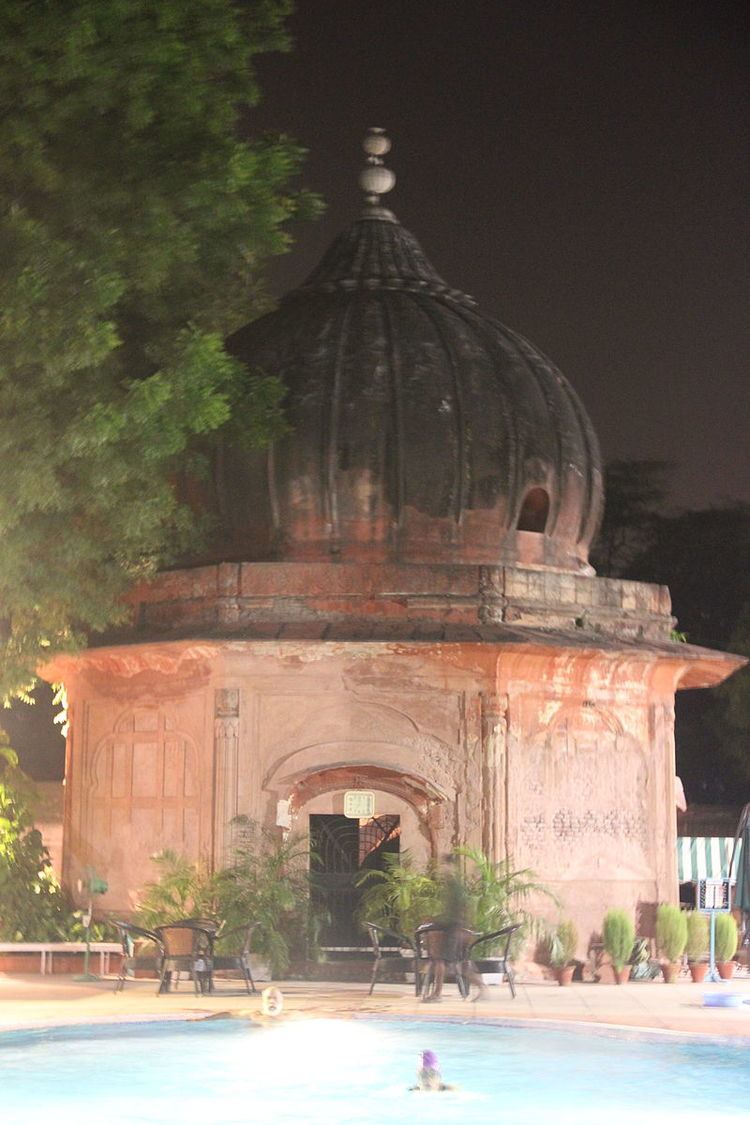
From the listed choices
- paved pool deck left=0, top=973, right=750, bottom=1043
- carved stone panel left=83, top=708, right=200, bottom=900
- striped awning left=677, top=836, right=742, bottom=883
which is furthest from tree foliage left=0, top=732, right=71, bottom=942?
striped awning left=677, top=836, right=742, bottom=883

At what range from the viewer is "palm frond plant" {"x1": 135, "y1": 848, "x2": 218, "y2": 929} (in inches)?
709

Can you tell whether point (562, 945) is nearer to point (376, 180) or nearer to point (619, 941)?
point (619, 941)

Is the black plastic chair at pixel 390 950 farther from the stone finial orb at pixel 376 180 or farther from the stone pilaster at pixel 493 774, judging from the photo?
the stone finial orb at pixel 376 180

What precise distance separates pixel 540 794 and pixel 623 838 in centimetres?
126

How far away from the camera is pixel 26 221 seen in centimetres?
1555

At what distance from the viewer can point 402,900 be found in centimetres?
1777

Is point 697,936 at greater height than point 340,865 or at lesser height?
lesser

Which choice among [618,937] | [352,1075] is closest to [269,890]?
[618,937]

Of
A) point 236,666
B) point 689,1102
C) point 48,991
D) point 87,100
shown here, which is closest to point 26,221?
point 87,100

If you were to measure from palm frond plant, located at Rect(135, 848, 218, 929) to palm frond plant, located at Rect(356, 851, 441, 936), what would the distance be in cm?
157

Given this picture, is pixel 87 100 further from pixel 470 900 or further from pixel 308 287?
pixel 470 900

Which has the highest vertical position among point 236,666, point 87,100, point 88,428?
point 87,100

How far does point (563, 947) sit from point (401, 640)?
143 inches

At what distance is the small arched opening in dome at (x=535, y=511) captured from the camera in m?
21.1
